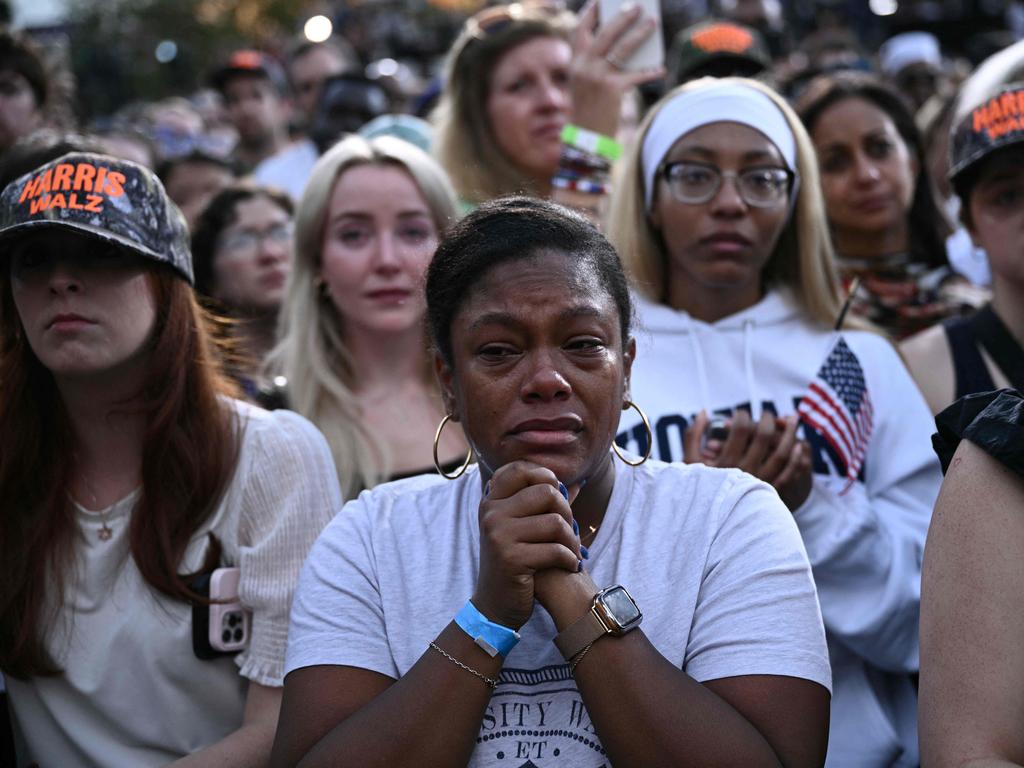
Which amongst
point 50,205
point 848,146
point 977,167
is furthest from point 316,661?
point 848,146

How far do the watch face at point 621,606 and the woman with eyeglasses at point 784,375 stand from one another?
39.1 inches

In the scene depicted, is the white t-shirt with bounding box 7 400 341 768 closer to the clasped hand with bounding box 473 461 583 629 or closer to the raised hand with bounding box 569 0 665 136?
the clasped hand with bounding box 473 461 583 629

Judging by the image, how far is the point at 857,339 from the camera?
3.45m

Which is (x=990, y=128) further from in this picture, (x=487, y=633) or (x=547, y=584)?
(x=487, y=633)

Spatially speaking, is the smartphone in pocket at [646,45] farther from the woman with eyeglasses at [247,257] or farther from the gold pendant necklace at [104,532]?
the gold pendant necklace at [104,532]

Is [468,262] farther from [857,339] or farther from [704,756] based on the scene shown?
[857,339]

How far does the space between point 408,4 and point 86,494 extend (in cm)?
2186

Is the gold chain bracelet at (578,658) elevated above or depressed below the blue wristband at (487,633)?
below

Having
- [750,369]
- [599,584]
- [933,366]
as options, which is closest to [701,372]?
[750,369]

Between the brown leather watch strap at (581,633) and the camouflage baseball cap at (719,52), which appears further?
the camouflage baseball cap at (719,52)

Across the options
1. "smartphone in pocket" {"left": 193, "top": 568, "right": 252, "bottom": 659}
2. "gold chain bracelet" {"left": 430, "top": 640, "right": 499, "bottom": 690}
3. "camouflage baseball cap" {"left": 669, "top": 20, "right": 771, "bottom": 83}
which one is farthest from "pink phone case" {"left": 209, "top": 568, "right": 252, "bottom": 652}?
"camouflage baseball cap" {"left": 669, "top": 20, "right": 771, "bottom": 83}

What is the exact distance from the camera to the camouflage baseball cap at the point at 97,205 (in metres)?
2.76

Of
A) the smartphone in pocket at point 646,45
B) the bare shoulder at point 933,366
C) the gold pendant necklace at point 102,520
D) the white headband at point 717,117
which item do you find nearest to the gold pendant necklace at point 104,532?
the gold pendant necklace at point 102,520

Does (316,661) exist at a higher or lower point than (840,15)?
lower
